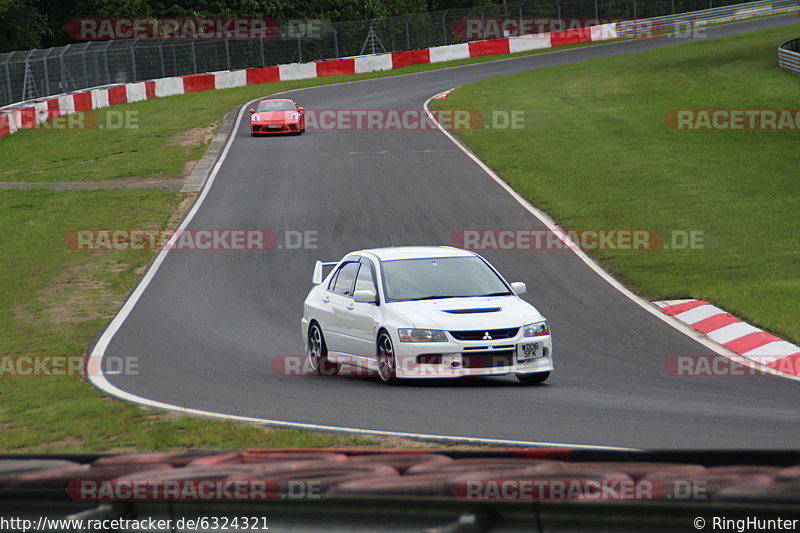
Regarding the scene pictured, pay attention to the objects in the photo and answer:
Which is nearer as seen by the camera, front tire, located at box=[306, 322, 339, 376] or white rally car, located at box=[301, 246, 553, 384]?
white rally car, located at box=[301, 246, 553, 384]

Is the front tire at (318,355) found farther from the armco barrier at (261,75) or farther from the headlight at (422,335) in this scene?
the armco barrier at (261,75)

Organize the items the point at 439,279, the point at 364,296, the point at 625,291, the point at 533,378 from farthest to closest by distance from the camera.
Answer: the point at 625,291, the point at 439,279, the point at 364,296, the point at 533,378

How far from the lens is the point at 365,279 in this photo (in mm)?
12891

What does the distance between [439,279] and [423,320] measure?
112cm

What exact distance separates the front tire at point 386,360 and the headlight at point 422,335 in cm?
23

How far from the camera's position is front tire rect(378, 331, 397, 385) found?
11688 mm

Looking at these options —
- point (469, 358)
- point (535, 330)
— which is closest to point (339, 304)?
point (469, 358)

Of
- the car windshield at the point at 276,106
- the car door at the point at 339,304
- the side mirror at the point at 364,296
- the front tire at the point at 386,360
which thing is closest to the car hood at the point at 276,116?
the car windshield at the point at 276,106

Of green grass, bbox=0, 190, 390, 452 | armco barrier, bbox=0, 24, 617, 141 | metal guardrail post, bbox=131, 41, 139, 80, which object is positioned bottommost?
green grass, bbox=0, 190, 390, 452

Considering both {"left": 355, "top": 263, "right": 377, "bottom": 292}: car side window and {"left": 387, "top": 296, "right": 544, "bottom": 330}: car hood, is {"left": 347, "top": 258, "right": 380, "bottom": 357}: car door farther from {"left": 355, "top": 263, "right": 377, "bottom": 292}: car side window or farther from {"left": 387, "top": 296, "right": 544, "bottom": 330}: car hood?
{"left": 387, "top": 296, "right": 544, "bottom": 330}: car hood

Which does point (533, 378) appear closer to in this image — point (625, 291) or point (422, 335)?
point (422, 335)

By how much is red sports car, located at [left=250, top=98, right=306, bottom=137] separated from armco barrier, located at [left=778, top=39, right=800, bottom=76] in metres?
20.4

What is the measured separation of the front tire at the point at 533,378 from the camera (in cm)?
1168

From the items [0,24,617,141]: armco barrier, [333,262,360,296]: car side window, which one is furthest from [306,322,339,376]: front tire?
[0,24,617,141]: armco barrier
